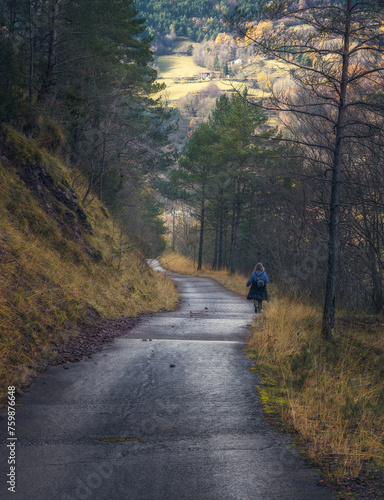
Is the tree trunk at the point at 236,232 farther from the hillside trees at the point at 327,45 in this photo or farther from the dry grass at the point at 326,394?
the dry grass at the point at 326,394

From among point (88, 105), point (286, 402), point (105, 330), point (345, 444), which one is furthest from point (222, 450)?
point (88, 105)

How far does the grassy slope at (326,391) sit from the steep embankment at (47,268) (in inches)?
136

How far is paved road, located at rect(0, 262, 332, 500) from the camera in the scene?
347 cm

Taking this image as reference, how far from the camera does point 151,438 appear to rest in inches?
174

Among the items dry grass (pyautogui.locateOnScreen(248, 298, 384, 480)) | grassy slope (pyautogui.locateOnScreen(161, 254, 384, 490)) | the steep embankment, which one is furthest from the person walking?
dry grass (pyautogui.locateOnScreen(248, 298, 384, 480))

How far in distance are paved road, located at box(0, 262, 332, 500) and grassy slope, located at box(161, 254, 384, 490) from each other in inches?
10.4

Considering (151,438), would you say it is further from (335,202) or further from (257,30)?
(257,30)

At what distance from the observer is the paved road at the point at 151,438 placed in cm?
347

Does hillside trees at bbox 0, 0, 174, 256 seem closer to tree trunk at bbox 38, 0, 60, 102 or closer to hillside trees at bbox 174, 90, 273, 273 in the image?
tree trunk at bbox 38, 0, 60, 102

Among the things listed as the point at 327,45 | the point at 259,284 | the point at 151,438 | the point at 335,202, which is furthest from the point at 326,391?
the point at 259,284

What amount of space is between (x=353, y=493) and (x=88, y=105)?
60.2 feet

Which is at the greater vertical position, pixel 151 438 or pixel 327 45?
pixel 327 45

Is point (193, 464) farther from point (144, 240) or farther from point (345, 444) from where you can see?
point (144, 240)

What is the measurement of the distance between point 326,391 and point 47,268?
7.04 meters
